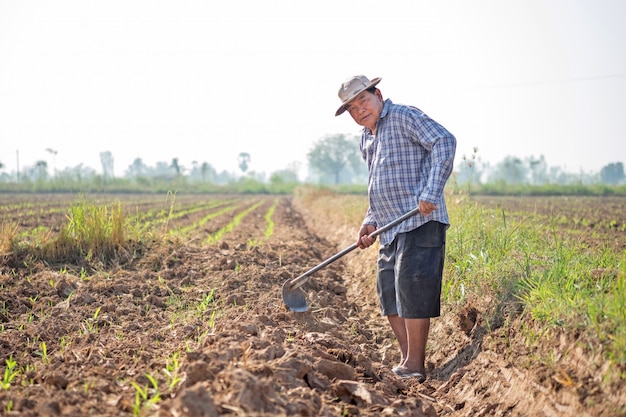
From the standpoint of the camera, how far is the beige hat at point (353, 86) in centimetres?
379

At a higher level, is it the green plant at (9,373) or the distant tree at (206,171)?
the distant tree at (206,171)

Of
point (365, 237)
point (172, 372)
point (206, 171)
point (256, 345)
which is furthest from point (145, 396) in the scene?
point (206, 171)

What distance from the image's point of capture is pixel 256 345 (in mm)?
3205

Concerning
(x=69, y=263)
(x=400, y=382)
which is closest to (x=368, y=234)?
(x=400, y=382)

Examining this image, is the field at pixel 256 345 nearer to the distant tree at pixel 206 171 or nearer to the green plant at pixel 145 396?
the green plant at pixel 145 396

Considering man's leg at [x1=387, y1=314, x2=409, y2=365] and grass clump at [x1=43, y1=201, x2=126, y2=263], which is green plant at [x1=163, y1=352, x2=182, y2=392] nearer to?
man's leg at [x1=387, y1=314, x2=409, y2=365]

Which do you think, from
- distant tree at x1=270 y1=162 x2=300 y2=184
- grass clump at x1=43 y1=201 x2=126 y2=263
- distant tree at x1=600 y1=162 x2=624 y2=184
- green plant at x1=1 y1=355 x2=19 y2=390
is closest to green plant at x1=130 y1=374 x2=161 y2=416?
green plant at x1=1 y1=355 x2=19 y2=390

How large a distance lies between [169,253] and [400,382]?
4.67m

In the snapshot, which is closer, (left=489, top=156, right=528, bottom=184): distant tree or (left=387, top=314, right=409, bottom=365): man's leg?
(left=387, top=314, right=409, bottom=365): man's leg

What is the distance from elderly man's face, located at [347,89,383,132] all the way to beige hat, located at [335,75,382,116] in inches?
2.3

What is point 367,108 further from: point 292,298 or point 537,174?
point 537,174

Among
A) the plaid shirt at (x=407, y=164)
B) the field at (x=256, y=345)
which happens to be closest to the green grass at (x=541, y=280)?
the field at (x=256, y=345)

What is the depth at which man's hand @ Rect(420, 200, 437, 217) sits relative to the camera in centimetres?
345

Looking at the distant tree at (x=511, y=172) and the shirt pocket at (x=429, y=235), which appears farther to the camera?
the distant tree at (x=511, y=172)
